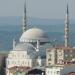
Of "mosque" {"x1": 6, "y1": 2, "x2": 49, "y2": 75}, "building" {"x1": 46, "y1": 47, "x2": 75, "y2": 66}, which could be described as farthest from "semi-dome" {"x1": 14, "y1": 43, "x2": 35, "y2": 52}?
"building" {"x1": 46, "y1": 47, "x2": 75, "y2": 66}

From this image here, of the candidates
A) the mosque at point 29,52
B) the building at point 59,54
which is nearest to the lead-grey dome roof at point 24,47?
the mosque at point 29,52

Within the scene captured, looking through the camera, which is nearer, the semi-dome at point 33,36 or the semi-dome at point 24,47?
the semi-dome at point 24,47

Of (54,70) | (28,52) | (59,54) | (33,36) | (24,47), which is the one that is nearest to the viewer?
(54,70)

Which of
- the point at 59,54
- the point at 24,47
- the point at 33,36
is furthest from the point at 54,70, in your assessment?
the point at 33,36

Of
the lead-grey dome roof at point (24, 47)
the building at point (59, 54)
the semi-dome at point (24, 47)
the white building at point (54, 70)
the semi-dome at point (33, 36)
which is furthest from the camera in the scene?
the semi-dome at point (33, 36)

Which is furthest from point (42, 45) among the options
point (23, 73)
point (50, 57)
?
point (23, 73)

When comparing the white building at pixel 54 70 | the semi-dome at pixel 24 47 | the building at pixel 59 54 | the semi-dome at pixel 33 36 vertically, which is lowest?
the white building at pixel 54 70

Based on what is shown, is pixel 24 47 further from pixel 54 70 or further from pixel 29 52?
pixel 54 70

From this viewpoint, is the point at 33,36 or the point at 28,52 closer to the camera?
the point at 28,52

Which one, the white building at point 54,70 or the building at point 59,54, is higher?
the building at point 59,54

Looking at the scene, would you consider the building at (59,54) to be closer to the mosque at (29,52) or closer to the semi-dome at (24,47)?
the mosque at (29,52)

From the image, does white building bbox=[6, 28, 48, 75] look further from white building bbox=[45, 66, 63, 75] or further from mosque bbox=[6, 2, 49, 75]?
white building bbox=[45, 66, 63, 75]

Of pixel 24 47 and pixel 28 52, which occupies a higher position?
pixel 24 47

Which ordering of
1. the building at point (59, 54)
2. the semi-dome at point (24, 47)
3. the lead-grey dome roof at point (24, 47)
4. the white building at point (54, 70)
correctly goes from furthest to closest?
the lead-grey dome roof at point (24, 47)
the semi-dome at point (24, 47)
the building at point (59, 54)
the white building at point (54, 70)
